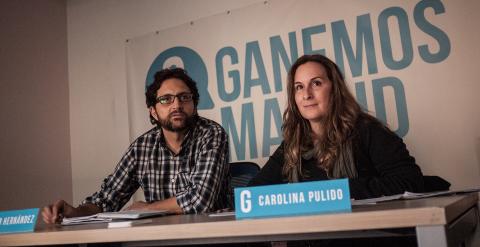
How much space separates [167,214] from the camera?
1343 millimetres

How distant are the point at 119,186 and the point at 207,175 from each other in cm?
52

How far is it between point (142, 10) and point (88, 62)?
0.61 meters

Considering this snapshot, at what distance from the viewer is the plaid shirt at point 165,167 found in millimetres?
1757

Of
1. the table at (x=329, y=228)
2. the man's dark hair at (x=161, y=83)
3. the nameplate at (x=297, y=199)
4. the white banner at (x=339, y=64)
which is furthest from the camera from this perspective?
the white banner at (x=339, y=64)

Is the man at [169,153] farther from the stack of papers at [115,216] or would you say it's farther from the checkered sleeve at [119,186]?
the stack of papers at [115,216]

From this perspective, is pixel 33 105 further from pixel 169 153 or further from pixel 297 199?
pixel 297 199

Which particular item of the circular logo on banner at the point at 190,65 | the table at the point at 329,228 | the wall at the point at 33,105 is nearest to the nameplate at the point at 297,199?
the table at the point at 329,228

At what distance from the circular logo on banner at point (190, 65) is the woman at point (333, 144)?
4.07 ft

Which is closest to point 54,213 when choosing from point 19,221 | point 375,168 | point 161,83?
point 19,221

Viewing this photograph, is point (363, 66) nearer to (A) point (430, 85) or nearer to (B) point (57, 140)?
(A) point (430, 85)

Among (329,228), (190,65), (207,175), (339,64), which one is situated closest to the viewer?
(329,228)

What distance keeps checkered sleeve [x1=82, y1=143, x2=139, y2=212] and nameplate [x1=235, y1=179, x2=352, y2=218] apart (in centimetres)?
121

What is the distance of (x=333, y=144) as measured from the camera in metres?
1.54

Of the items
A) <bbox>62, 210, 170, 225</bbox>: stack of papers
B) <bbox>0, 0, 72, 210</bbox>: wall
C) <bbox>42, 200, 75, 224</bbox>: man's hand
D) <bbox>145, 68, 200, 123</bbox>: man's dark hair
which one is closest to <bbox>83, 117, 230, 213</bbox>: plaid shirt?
<bbox>145, 68, 200, 123</bbox>: man's dark hair
